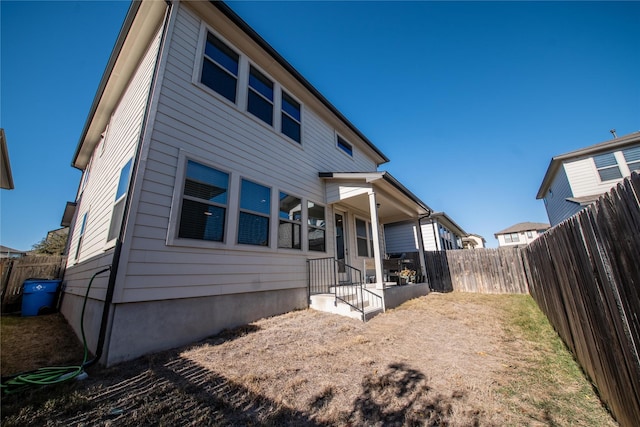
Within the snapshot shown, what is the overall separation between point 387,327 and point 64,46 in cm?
1086

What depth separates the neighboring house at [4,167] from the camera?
4477 mm

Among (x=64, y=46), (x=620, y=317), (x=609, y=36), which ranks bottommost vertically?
(x=620, y=317)

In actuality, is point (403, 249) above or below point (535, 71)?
below

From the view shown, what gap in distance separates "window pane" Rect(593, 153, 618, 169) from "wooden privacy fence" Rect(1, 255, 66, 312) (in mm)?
24750

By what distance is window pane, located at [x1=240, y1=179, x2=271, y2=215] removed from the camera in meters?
5.25

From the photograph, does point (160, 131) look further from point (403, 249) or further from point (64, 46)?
point (403, 249)

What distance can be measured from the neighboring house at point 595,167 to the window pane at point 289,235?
44.3 feet

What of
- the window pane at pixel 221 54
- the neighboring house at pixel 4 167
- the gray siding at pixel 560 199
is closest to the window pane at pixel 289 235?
the window pane at pixel 221 54

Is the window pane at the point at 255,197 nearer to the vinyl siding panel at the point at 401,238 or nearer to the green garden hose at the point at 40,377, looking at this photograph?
the green garden hose at the point at 40,377

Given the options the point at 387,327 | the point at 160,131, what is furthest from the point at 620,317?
the point at 160,131

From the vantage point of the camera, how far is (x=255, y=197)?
18.0ft

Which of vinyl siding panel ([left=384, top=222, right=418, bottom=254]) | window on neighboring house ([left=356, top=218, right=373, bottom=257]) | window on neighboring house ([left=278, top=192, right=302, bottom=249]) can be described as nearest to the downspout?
window on neighboring house ([left=278, top=192, right=302, bottom=249])

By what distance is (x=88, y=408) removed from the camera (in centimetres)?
220

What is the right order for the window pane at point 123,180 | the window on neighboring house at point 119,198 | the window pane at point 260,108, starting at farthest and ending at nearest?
the window pane at point 260,108, the window pane at point 123,180, the window on neighboring house at point 119,198
